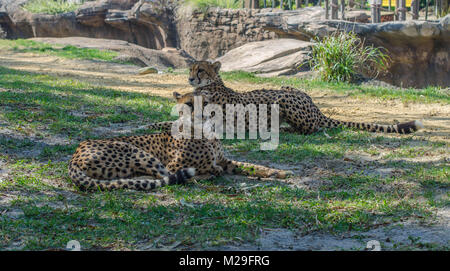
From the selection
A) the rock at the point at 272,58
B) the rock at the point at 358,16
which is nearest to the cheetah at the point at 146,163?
the rock at the point at 272,58

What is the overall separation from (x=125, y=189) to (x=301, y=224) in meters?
1.55

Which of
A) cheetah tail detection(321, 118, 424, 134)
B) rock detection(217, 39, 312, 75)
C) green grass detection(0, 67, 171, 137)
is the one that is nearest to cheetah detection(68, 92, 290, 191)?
green grass detection(0, 67, 171, 137)

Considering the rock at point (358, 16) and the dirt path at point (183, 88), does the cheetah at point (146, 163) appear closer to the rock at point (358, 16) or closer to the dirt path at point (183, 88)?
the dirt path at point (183, 88)

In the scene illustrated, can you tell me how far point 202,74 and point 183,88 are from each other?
11.5 feet

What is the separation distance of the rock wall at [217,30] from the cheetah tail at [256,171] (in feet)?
36.4

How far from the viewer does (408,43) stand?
1252cm

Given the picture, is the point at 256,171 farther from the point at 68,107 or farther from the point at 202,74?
the point at 68,107

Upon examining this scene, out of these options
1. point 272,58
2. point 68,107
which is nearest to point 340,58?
point 272,58

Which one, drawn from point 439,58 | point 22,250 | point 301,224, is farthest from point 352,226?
point 439,58

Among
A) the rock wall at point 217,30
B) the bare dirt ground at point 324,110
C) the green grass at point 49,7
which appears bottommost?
the bare dirt ground at point 324,110

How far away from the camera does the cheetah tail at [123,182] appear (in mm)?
4535

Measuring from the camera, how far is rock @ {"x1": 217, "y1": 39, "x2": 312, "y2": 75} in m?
12.7

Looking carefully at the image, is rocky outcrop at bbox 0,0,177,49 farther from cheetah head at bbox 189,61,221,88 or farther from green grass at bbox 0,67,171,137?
cheetah head at bbox 189,61,221,88

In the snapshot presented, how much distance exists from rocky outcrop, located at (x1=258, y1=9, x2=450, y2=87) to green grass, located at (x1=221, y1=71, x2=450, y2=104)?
1624 millimetres
